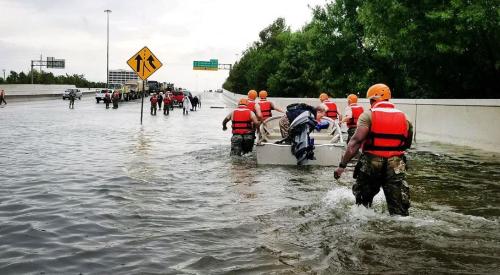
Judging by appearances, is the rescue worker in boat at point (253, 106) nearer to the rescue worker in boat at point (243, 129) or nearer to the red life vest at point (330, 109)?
the rescue worker in boat at point (243, 129)

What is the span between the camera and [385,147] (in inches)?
275

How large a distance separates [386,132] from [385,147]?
7.3 inches

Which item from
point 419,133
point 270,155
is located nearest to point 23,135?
point 270,155

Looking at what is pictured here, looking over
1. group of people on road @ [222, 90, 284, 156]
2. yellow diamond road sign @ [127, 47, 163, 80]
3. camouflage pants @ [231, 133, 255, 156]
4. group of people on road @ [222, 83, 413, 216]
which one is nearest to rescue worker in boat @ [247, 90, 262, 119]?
group of people on road @ [222, 90, 284, 156]

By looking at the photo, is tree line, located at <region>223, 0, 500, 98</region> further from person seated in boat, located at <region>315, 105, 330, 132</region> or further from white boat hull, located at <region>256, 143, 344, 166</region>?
white boat hull, located at <region>256, 143, 344, 166</region>

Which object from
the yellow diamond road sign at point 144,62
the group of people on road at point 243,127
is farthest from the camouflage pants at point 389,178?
the yellow diamond road sign at point 144,62

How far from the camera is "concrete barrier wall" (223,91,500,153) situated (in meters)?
17.5

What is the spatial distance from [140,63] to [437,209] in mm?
21227

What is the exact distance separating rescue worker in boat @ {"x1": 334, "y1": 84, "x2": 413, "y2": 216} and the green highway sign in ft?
394

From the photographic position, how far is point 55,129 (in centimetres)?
2308

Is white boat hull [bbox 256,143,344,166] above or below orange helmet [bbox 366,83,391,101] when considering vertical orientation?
below

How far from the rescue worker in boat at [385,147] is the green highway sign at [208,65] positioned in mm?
120227

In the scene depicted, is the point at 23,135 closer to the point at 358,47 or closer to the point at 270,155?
the point at 270,155

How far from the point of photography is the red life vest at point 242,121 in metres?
14.1
